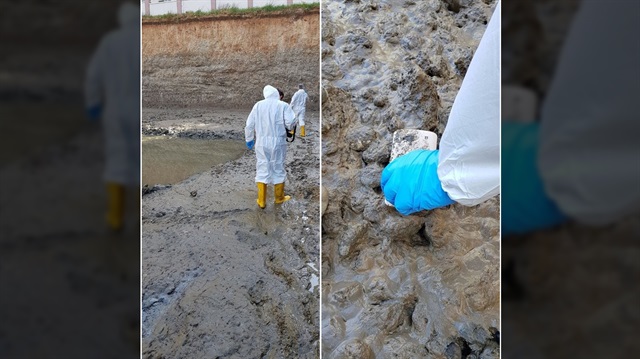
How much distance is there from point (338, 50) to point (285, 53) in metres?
0.34

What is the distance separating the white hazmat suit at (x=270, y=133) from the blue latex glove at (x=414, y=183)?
0.35 metres

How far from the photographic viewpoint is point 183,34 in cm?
113

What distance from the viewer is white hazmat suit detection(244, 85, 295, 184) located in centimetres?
116
